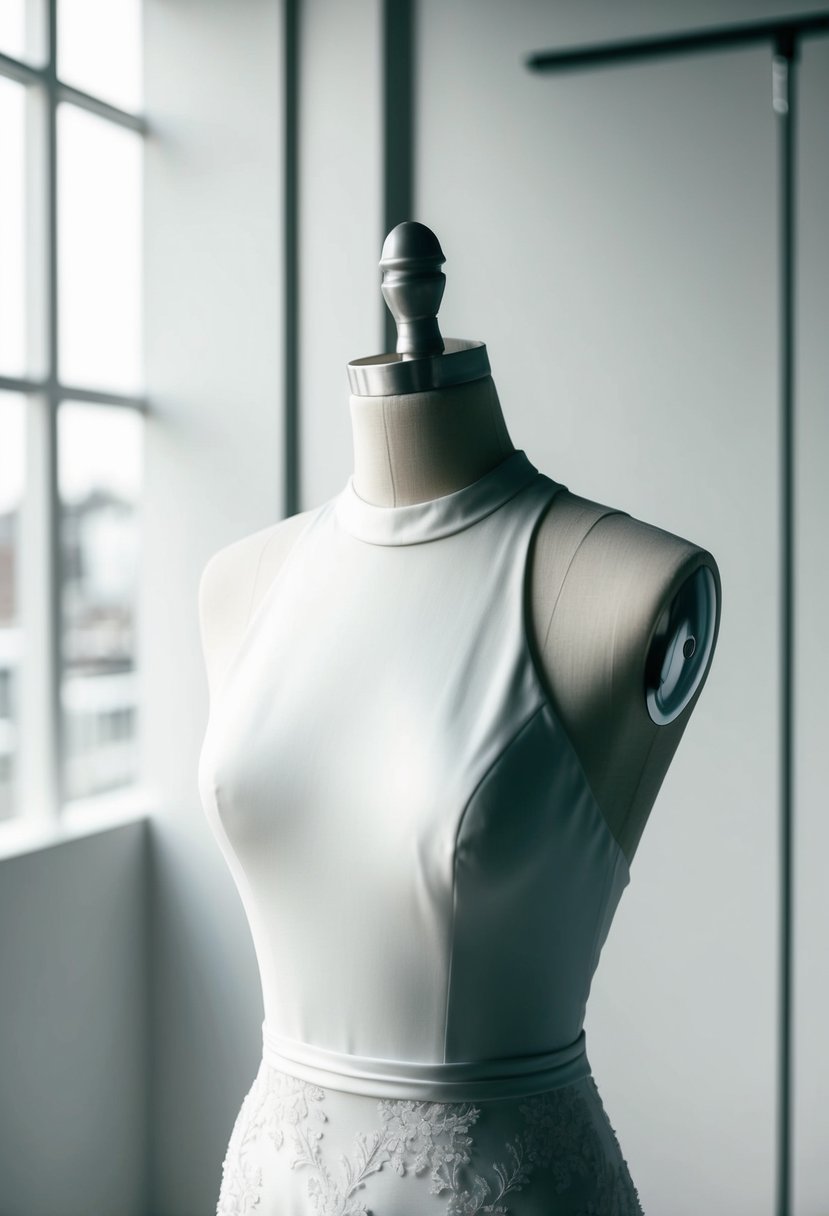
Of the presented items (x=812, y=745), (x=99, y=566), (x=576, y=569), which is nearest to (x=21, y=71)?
(x=99, y=566)

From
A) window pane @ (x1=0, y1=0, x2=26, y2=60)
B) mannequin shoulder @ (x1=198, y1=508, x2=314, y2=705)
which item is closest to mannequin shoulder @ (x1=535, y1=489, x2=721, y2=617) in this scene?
mannequin shoulder @ (x1=198, y1=508, x2=314, y2=705)

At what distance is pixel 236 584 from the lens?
153 cm

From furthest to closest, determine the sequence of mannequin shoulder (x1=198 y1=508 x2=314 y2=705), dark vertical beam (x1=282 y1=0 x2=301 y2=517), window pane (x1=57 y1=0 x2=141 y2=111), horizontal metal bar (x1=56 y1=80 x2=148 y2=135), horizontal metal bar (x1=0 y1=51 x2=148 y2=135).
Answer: window pane (x1=57 y1=0 x2=141 y2=111) < dark vertical beam (x1=282 y1=0 x2=301 y2=517) < horizontal metal bar (x1=56 y1=80 x2=148 y2=135) < horizontal metal bar (x1=0 y1=51 x2=148 y2=135) < mannequin shoulder (x1=198 y1=508 x2=314 y2=705)

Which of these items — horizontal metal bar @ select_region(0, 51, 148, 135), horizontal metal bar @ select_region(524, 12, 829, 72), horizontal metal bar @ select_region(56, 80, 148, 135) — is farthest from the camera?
horizontal metal bar @ select_region(56, 80, 148, 135)

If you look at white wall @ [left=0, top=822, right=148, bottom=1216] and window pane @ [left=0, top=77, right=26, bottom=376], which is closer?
white wall @ [left=0, top=822, right=148, bottom=1216]

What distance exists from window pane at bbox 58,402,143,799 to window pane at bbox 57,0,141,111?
30.8 inches

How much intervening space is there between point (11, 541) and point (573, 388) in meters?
1.27

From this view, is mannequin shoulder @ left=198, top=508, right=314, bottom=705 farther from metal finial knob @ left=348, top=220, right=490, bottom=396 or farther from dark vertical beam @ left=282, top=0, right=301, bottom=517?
dark vertical beam @ left=282, top=0, right=301, bottom=517

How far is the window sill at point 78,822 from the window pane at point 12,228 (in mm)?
962

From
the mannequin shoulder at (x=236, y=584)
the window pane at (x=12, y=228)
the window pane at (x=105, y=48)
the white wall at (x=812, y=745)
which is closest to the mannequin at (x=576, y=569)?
the mannequin shoulder at (x=236, y=584)

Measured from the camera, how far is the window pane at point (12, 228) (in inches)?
102

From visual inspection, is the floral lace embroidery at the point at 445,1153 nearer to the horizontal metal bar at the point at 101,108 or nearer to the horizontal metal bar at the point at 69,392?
the horizontal metal bar at the point at 69,392

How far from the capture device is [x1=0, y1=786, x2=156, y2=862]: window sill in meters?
2.53

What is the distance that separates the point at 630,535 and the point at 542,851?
33 cm
